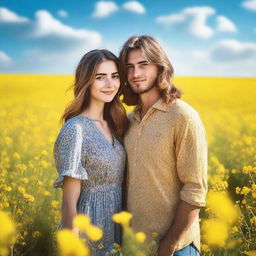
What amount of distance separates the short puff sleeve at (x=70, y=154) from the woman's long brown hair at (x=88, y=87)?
0.86ft

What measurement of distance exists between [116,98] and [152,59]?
1.51ft

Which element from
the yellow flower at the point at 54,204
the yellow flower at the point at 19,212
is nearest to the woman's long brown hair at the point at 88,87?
the yellow flower at the point at 19,212

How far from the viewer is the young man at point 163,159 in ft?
8.18

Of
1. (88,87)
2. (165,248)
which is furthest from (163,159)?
(88,87)

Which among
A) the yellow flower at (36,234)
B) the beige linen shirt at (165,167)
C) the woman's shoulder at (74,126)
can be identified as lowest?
the yellow flower at (36,234)

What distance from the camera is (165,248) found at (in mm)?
2512

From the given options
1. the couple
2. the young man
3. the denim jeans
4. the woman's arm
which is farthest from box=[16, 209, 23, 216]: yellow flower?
the denim jeans

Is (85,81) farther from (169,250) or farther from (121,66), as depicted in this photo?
(169,250)

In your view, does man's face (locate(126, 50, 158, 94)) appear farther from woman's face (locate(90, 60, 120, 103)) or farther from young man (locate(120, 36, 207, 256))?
woman's face (locate(90, 60, 120, 103))

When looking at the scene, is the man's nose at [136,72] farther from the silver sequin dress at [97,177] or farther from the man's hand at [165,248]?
the man's hand at [165,248]

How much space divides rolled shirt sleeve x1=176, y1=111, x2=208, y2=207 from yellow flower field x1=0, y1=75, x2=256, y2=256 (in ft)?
0.37

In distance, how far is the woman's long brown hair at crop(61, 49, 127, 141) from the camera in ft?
9.31

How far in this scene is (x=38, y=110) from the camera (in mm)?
10031

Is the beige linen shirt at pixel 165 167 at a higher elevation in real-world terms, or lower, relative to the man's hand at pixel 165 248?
higher
